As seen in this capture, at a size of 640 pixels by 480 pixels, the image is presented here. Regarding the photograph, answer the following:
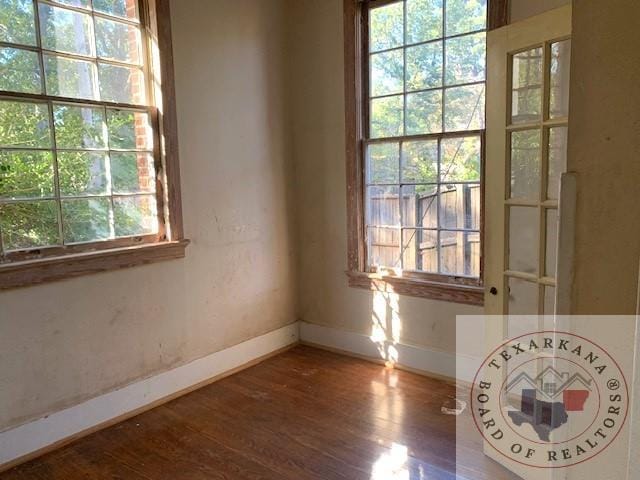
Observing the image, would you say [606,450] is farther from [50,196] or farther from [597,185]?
[50,196]

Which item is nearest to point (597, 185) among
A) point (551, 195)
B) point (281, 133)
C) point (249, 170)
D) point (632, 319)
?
point (632, 319)

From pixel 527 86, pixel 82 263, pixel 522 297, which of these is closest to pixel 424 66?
pixel 527 86

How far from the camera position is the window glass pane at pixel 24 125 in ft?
8.17

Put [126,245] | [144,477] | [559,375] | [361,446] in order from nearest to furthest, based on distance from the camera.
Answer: [559,375], [144,477], [361,446], [126,245]

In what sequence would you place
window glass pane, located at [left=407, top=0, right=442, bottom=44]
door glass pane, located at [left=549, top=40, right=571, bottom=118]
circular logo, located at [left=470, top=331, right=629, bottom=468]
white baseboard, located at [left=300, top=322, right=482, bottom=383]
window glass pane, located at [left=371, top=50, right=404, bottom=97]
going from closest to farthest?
circular logo, located at [left=470, top=331, right=629, bottom=468] < door glass pane, located at [left=549, top=40, right=571, bottom=118] < window glass pane, located at [left=407, top=0, right=442, bottom=44] < white baseboard, located at [left=300, top=322, right=482, bottom=383] < window glass pane, located at [left=371, top=50, right=404, bottom=97]

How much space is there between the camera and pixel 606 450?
2.80 ft

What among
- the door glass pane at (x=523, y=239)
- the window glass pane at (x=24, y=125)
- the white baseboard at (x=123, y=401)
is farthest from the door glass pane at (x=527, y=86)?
the white baseboard at (x=123, y=401)

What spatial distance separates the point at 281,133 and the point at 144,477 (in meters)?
2.67

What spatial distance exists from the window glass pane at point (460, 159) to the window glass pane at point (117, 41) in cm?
211

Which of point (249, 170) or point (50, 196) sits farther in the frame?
point (249, 170)

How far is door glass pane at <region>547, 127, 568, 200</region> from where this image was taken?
212 cm

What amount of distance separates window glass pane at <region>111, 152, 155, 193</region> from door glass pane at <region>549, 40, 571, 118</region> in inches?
93.2

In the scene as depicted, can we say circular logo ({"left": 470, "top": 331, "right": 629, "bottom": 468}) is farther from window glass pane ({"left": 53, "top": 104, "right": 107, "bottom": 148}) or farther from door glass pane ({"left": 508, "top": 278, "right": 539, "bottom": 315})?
window glass pane ({"left": 53, "top": 104, "right": 107, "bottom": 148})

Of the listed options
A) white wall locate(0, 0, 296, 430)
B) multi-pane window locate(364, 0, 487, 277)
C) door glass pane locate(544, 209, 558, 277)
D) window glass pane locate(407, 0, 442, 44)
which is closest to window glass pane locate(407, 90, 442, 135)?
multi-pane window locate(364, 0, 487, 277)
